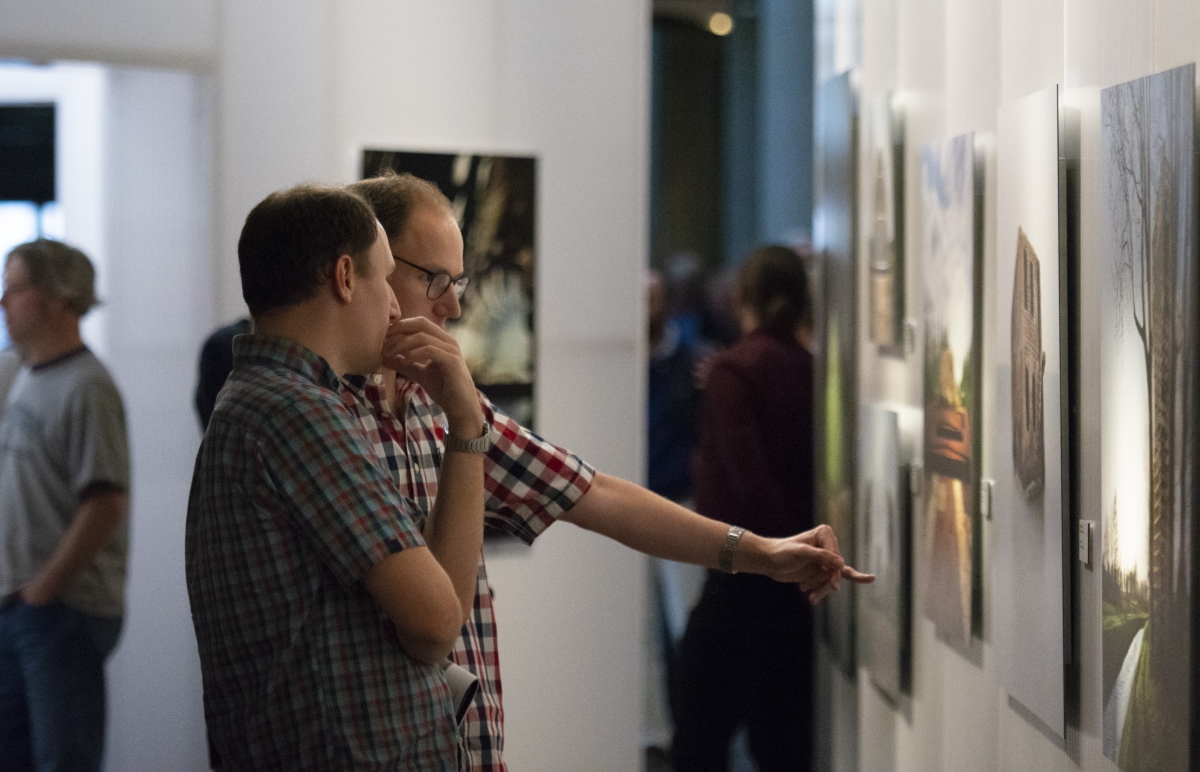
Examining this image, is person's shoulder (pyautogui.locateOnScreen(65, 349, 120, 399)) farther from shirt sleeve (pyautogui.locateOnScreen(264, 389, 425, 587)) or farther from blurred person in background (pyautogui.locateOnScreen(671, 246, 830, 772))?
shirt sleeve (pyautogui.locateOnScreen(264, 389, 425, 587))

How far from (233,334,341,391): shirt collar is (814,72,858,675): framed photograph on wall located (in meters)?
2.72

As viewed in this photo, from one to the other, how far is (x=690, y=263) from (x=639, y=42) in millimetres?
5580

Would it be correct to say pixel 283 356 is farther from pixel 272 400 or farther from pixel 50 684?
pixel 50 684

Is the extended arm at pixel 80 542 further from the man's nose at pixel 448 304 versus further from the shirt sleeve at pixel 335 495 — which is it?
the shirt sleeve at pixel 335 495

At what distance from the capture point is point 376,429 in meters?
1.82

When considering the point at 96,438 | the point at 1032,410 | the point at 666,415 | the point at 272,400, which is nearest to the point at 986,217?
the point at 1032,410

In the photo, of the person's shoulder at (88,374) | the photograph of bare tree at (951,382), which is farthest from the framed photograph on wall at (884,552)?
the person's shoulder at (88,374)

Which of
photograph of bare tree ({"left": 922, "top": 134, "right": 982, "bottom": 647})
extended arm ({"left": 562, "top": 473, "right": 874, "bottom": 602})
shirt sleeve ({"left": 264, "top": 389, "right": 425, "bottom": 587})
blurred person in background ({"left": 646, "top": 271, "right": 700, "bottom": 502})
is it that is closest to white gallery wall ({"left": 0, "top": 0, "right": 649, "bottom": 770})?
photograph of bare tree ({"left": 922, "top": 134, "right": 982, "bottom": 647})

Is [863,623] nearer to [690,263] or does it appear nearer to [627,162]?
[627,162]

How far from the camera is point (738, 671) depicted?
13.5 feet

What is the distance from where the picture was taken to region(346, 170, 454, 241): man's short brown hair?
1934 millimetres

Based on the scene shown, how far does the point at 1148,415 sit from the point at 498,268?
94.6 inches

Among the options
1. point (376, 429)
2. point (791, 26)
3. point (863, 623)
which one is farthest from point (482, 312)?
point (791, 26)

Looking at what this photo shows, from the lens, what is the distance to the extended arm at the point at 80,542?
3.55 metres
